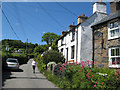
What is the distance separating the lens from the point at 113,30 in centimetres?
1292

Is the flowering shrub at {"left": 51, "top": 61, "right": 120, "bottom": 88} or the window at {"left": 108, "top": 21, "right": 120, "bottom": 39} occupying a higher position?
the window at {"left": 108, "top": 21, "right": 120, "bottom": 39}

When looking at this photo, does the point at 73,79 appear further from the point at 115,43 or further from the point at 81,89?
the point at 115,43

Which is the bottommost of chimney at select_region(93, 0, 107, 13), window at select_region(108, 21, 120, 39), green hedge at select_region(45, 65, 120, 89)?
green hedge at select_region(45, 65, 120, 89)

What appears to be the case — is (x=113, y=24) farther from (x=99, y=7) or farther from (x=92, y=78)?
(x=92, y=78)

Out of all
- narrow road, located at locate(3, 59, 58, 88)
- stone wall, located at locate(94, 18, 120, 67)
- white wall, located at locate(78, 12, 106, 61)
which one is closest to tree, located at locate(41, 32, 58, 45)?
white wall, located at locate(78, 12, 106, 61)

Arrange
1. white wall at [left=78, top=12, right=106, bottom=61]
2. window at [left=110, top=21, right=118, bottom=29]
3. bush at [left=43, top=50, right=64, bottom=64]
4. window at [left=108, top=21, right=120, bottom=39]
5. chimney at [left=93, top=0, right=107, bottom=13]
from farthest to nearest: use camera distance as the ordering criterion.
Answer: bush at [left=43, top=50, right=64, bottom=64], chimney at [left=93, top=0, right=107, bottom=13], white wall at [left=78, top=12, right=106, bottom=61], window at [left=110, top=21, right=118, bottom=29], window at [left=108, top=21, right=120, bottom=39]

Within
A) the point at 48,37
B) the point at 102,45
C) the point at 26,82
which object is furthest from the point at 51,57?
the point at 48,37

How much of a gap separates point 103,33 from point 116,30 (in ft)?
5.27

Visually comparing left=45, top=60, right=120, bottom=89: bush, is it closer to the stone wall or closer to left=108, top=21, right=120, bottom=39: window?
the stone wall

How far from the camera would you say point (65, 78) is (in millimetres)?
8961

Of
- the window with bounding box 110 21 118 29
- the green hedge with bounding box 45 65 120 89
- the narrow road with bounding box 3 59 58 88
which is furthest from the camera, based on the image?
the window with bounding box 110 21 118 29

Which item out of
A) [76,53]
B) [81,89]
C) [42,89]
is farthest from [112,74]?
[76,53]

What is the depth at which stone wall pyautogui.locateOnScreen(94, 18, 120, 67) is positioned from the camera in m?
12.9

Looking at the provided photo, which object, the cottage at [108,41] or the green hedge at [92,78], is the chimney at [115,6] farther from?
the green hedge at [92,78]
